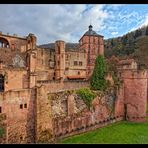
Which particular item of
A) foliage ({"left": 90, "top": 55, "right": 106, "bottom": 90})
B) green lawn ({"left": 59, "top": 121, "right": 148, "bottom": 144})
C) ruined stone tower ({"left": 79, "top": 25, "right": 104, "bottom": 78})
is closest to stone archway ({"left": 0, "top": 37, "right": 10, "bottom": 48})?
ruined stone tower ({"left": 79, "top": 25, "right": 104, "bottom": 78})

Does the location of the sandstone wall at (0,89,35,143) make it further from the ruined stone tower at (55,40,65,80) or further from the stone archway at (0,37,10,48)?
the stone archway at (0,37,10,48)

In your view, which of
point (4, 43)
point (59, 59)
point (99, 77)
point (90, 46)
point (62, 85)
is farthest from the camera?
point (90, 46)

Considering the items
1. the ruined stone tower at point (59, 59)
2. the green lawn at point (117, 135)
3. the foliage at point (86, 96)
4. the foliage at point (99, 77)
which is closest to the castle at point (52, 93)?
the ruined stone tower at point (59, 59)

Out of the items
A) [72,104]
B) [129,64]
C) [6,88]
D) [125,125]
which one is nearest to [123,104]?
[125,125]

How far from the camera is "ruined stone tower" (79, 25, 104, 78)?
127ft

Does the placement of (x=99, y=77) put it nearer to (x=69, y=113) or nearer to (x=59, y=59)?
(x=69, y=113)

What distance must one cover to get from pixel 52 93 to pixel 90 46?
18918 mm

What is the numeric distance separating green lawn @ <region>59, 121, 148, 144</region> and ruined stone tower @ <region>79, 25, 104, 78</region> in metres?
14.1

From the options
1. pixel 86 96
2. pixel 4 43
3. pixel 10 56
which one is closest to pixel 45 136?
pixel 86 96

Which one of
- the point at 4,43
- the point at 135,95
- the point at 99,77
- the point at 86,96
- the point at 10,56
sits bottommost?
the point at 135,95

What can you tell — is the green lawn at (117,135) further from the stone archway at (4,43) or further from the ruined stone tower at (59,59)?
the stone archway at (4,43)

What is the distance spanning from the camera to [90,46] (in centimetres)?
3872

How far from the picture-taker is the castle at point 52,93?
62.4ft
